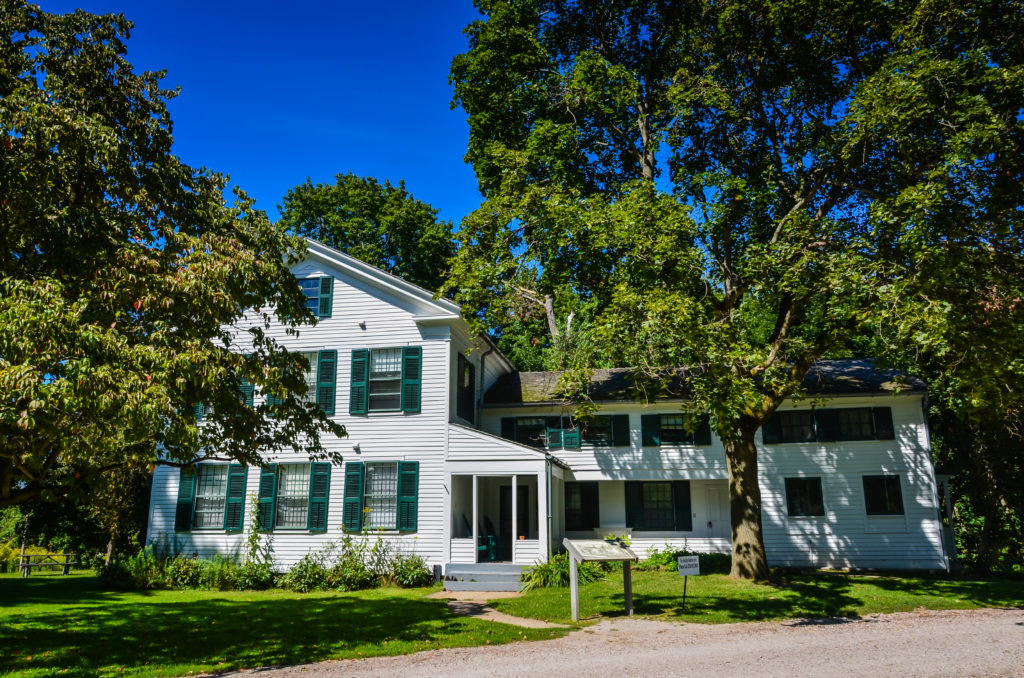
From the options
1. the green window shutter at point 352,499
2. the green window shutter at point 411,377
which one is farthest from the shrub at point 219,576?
the green window shutter at point 411,377

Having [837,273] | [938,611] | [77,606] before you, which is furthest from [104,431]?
[938,611]

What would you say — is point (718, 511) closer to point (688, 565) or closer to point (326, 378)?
point (688, 565)

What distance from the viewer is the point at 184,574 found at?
17.8 metres

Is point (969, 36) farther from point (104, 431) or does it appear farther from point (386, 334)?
point (104, 431)

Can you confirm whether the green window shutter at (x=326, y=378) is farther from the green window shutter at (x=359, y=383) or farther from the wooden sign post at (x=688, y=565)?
the wooden sign post at (x=688, y=565)

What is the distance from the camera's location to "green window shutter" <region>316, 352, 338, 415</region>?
19.4 metres

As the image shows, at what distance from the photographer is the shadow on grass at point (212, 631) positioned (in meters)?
9.17

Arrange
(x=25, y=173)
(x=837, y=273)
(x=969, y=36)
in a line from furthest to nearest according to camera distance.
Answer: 1. (x=969, y=36)
2. (x=837, y=273)
3. (x=25, y=173)

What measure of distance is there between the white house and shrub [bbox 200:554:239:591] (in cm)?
102

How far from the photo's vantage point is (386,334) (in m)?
19.5

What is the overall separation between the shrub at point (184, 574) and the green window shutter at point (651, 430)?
13.6m

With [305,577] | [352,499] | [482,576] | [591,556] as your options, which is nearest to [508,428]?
[352,499]

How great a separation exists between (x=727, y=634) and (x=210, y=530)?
Result: 48.9ft

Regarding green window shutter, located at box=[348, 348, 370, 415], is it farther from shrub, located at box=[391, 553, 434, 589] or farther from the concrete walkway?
the concrete walkway
